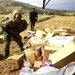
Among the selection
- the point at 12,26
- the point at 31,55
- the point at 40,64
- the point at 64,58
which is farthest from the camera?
the point at 12,26

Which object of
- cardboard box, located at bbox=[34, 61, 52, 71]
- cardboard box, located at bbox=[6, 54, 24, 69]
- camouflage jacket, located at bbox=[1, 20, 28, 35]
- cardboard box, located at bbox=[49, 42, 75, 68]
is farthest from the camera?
camouflage jacket, located at bbox=[1, 20, 28, 35]

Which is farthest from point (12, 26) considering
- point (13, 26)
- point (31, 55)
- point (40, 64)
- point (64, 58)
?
point (64, 58)

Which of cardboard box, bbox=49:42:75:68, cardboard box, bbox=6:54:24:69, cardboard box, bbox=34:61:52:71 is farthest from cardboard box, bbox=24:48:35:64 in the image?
cardboard box, bbox=49:42:75:68

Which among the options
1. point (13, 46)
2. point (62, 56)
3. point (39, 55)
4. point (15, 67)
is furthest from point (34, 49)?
point (13, 46)

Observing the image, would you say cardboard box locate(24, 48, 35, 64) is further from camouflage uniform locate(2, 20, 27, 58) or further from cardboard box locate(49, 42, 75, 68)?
cardboard box locate(49, 42, 75, 68)

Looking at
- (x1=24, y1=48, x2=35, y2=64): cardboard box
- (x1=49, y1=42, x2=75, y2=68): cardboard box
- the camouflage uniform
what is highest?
the camouflage uniform

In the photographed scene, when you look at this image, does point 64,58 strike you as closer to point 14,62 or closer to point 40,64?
point 40,64

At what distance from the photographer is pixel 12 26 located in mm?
6480

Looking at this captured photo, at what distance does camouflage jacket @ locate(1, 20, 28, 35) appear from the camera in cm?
640

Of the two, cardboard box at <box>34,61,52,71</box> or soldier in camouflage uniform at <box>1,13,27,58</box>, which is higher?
soldier in camouflage uniform at <box>1,13,27,58</box>

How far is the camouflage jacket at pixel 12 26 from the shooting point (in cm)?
640

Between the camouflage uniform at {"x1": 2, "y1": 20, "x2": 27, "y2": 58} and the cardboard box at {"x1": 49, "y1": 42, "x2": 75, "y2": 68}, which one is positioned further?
the camouflage uniform at {"x1": 2, "y1": 20, "x2": 27, "y2": 58}

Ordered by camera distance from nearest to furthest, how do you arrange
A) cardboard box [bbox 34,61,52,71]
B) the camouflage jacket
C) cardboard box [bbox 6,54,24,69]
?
cardboard box [bbox 34,61,52,71], cardboard box [bbox 6,54,24,69], the camouflage jacket

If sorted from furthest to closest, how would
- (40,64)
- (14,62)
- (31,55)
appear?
(31,55) < (14,62) < (40,64)
